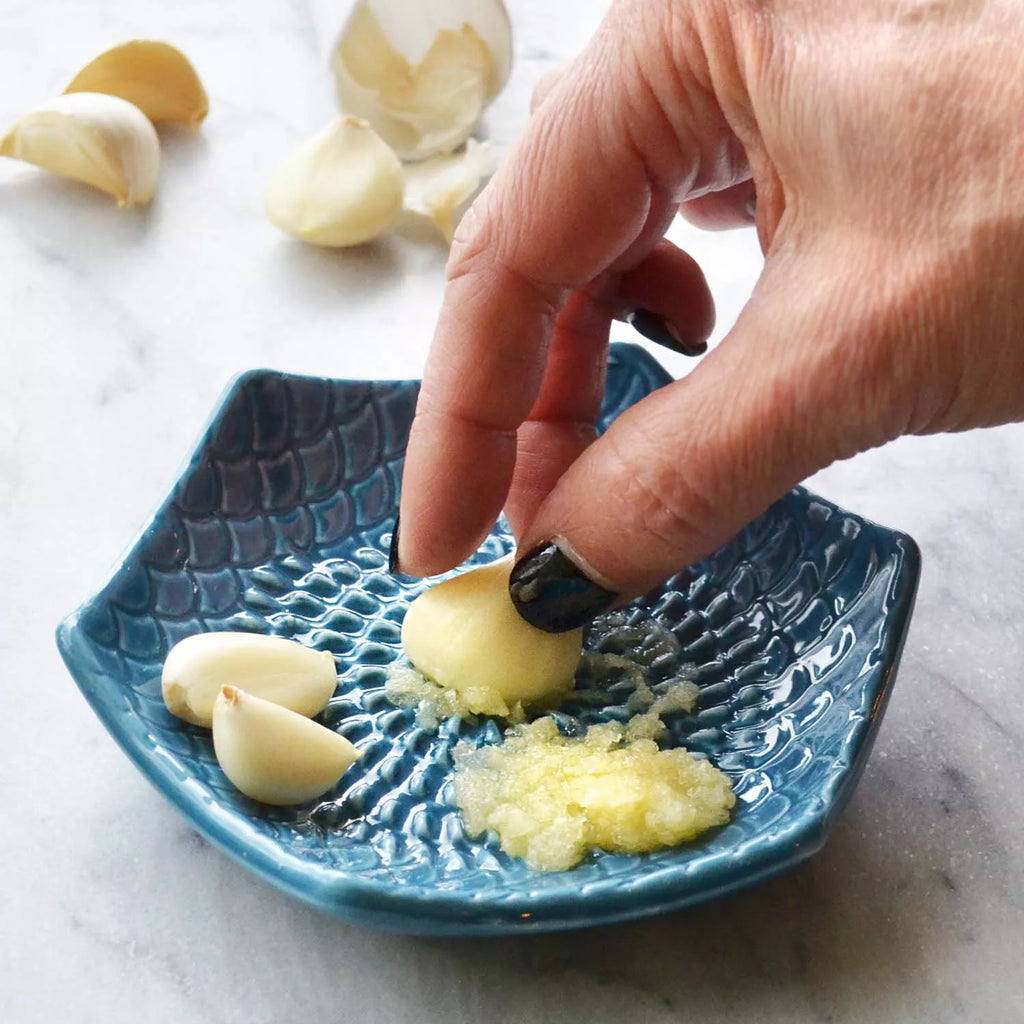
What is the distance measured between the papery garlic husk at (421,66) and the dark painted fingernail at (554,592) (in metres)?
0.67

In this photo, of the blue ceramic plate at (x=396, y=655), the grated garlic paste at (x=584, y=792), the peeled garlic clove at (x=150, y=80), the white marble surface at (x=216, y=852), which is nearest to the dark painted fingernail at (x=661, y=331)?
the blue ceramic plate at (x=396, y=655)

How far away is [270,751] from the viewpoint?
0.57 meters

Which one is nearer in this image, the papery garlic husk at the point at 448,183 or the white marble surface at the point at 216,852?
the white marble surface at the point at 216,852

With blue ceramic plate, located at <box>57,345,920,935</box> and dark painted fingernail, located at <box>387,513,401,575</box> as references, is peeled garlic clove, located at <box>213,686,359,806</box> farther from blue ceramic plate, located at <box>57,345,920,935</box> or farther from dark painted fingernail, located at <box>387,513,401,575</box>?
dark painted fingernail, located at <box>387,513,401,575</box>

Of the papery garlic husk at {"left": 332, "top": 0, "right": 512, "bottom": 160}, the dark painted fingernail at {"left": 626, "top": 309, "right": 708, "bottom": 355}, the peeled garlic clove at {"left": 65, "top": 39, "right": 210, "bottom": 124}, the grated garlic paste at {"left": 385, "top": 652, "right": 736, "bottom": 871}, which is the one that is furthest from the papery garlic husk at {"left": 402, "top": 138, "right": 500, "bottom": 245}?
the grated garlic paste at {"left": 385, "top": 652, "right": 736, "bottom": 871}

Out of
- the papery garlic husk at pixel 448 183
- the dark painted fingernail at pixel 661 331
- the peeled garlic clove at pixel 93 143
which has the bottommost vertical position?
the dark painted fingernail at pixel 661 331

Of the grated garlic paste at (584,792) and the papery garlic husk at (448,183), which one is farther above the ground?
the papery garlic husk at (448,183)

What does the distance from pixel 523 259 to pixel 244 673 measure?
0.79 ft

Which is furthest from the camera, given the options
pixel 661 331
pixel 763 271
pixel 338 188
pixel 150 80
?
pixel 150 80

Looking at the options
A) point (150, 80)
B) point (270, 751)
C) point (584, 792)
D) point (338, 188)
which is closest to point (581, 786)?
point (584, 792)

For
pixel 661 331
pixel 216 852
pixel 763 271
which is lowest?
pixel 216 852

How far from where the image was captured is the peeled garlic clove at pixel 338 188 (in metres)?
1.05

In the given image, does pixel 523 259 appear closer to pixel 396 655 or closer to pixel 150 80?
pixel 396 655

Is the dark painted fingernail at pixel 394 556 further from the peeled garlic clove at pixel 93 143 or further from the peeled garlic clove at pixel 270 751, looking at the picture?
the peeled garlic clove at pixel 93 143
